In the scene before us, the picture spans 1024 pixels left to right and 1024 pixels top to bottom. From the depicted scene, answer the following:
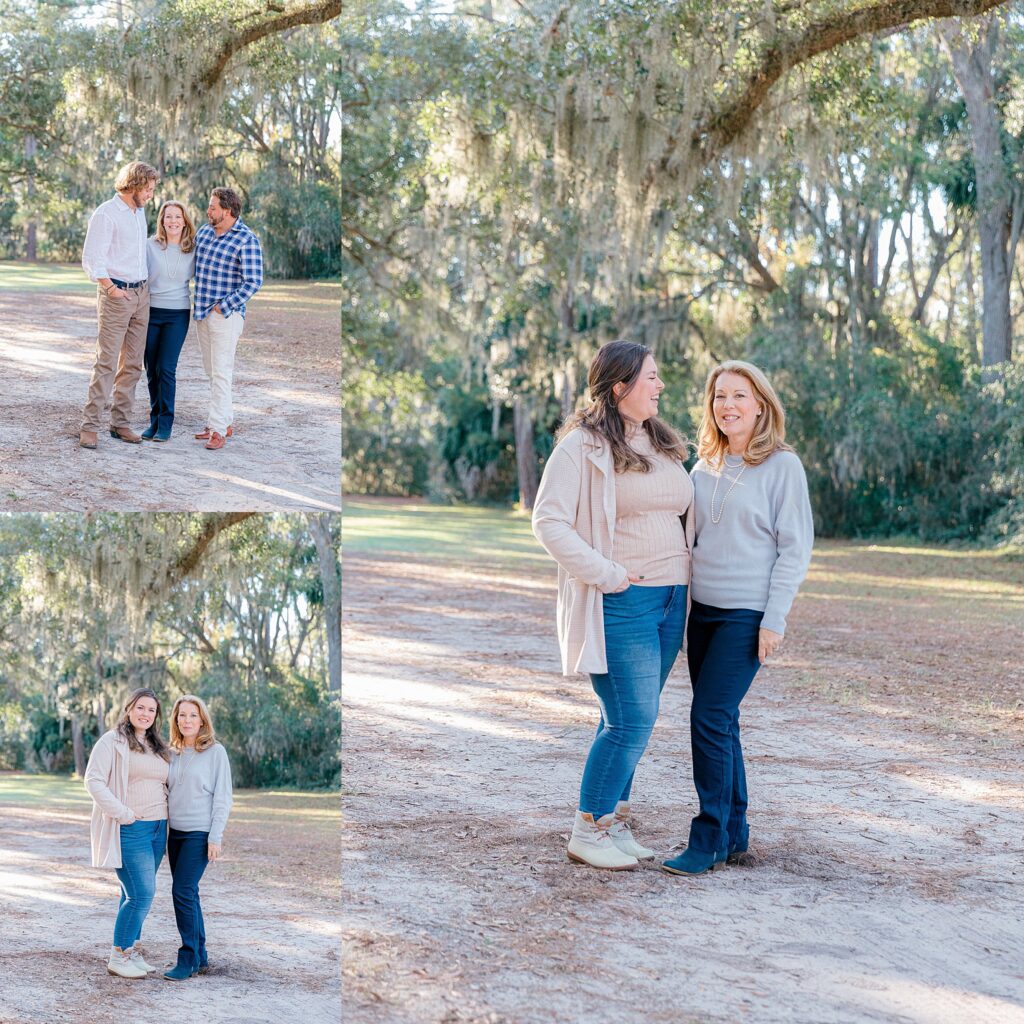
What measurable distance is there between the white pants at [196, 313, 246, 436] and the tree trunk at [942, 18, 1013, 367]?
13852 mm

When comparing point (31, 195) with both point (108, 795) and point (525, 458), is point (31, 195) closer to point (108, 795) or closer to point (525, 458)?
point (108, 795)

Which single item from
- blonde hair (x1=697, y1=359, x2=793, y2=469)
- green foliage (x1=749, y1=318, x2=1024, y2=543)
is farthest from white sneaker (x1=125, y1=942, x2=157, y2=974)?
green foliage (x1=749, y1=318, x2=1024, y2=543)

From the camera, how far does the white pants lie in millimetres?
2908

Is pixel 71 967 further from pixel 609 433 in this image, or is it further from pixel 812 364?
pixel 812 364

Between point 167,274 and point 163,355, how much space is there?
7.1 inches

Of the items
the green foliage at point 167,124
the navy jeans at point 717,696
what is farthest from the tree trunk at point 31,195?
the navy jeans at point 717,696

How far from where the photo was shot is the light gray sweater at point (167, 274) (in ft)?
9.47

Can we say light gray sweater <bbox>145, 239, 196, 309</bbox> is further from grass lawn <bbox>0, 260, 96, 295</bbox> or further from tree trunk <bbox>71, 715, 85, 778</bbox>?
tree trunk <bbox>71, 715, 85, 778</bbox>

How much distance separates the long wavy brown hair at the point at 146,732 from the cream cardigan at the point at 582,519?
1001 mm

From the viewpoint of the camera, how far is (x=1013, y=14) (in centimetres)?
1473

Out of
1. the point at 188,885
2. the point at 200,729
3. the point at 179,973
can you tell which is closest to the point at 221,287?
the point at 200,729

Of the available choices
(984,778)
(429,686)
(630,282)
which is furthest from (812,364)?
(984,778)

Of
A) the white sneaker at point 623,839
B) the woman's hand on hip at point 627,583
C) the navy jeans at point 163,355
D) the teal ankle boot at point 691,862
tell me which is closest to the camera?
the navy jeans at point 163,355

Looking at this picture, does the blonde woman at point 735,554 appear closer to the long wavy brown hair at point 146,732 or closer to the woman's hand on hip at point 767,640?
the woman's hand on hip at point 767,640
